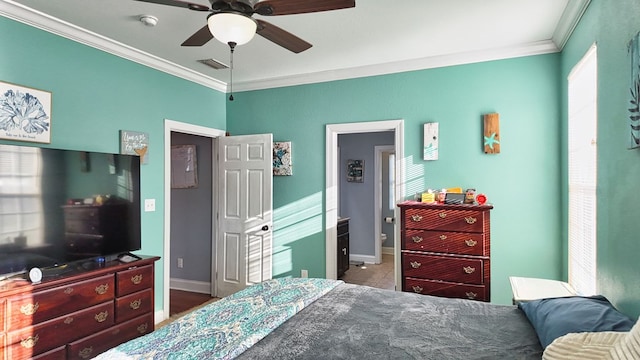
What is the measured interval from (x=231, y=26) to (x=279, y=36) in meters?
0.44

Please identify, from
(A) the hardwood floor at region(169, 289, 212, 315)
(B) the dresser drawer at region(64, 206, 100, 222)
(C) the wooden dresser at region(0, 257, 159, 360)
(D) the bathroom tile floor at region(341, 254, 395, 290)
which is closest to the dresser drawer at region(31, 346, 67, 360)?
(C) the wooden dresser at region(0, 257, 159, 360)

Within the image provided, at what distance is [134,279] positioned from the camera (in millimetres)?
2846

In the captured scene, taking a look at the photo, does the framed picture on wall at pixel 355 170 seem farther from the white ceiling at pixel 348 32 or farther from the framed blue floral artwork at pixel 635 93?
the framed blue floral artwork at pixel 635 93

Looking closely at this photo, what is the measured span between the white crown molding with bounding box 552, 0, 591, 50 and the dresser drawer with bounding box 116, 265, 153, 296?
3.62 metres

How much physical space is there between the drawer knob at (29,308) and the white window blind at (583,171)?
338 cm

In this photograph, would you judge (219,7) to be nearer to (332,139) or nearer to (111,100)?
(111,100)

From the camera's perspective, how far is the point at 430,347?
1.45 metres

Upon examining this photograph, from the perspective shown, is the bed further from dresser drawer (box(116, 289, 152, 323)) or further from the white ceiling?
the white ceiling

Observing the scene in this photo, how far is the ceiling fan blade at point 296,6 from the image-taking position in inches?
71.3

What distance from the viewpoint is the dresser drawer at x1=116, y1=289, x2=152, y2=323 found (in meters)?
2.73

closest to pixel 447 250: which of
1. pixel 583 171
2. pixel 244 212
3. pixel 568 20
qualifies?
pixel 583 171

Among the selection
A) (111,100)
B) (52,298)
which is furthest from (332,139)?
(52,298)

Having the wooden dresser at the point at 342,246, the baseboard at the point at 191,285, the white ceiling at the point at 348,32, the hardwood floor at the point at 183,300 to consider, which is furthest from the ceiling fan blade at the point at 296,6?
the baseboard at the point at 191,285

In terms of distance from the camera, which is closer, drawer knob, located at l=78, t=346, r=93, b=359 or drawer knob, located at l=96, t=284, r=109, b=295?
drawer knob, located at l=78, t=346, r=93, b=359
